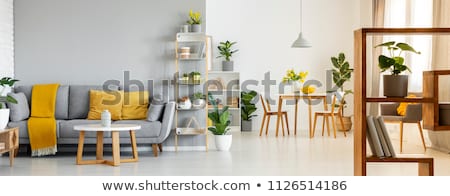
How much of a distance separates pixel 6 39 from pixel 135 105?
173cm

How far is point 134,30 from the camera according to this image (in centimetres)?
766

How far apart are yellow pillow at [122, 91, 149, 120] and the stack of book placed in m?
4.12

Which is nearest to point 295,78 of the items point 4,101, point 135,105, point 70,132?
point 135,105

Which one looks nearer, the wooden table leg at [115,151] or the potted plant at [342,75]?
the wooden table leg at [115,151]

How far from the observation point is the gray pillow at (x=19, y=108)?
705 centimetres

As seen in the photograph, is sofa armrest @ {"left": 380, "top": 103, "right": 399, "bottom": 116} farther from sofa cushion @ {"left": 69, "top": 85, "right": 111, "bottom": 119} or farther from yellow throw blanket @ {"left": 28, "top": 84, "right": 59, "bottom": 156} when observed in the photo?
yellow throw blanket @ {"left": 28, "top": 84, "right": 59, "bottom": 156}

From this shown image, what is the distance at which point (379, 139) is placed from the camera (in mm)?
3703

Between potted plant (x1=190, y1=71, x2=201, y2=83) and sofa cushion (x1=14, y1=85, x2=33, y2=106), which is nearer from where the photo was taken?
sofa cushion (x1=14, y1=85, x2=33, y2=106)

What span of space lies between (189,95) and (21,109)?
2024 millimetres

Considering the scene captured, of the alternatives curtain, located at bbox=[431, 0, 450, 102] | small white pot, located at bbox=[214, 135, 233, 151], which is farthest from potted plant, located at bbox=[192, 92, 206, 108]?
curtain, located at bbox=[431, 0, 450, 102]

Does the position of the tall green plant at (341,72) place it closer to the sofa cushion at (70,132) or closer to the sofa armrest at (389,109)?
the sofa armrest at (389,109)

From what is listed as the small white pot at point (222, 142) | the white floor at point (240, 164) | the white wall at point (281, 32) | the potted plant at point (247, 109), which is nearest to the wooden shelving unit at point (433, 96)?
the white floor at point (240, 164)

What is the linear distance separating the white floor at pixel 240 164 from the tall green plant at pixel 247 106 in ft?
9.51

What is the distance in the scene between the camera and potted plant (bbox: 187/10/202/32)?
24.6 ft
